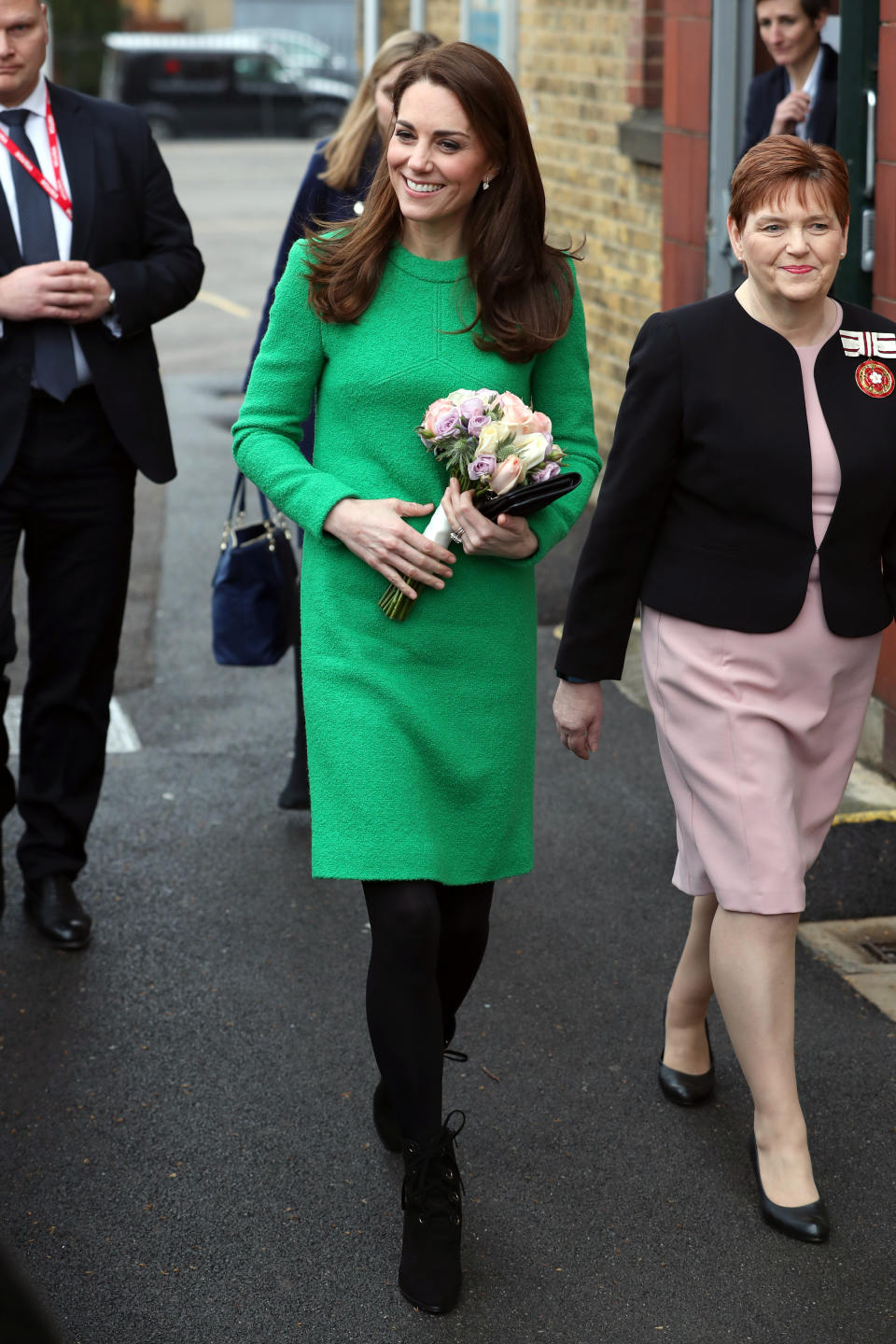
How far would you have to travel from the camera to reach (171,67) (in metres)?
36.9

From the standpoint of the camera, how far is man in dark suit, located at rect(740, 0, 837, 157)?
245 inches

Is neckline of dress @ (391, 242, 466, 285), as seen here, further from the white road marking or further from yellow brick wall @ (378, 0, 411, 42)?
yellow brick wall @ (378, 0, 411, 42)

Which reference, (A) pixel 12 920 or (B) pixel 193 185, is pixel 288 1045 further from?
(B) pixel 193 185

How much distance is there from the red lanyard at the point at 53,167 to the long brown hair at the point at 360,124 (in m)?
0.73

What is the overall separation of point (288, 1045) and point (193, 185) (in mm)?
25861

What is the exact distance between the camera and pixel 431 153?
3.13 meters

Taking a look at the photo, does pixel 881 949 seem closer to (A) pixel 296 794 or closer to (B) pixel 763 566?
(B) pixel 763 566

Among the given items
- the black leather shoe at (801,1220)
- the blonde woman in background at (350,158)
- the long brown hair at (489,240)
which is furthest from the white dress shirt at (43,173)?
the black leather shoe at (801,1220)

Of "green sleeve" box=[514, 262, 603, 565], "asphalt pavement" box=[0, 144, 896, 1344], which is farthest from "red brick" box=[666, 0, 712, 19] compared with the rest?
"green sleeve" box=[514, 262, 603, 565]

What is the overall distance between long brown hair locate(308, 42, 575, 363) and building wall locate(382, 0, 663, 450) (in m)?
5.53

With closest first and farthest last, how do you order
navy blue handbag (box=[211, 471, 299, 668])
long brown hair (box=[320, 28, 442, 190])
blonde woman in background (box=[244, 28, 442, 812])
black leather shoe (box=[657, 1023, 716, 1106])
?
black leather shoe (box=[657, 1023, 716, 1106]) < blonde woman in background (box=[244, 28, 442, 812]) < long brown hair (box=[320, 28, 442, 190]) < navy blue handbag (box=[211, 471, 299, 668])

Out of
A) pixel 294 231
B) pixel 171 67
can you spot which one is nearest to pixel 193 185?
pixel 171 67

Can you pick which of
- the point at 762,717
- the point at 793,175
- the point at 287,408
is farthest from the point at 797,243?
the point at 287,408

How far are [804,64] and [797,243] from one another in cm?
362
